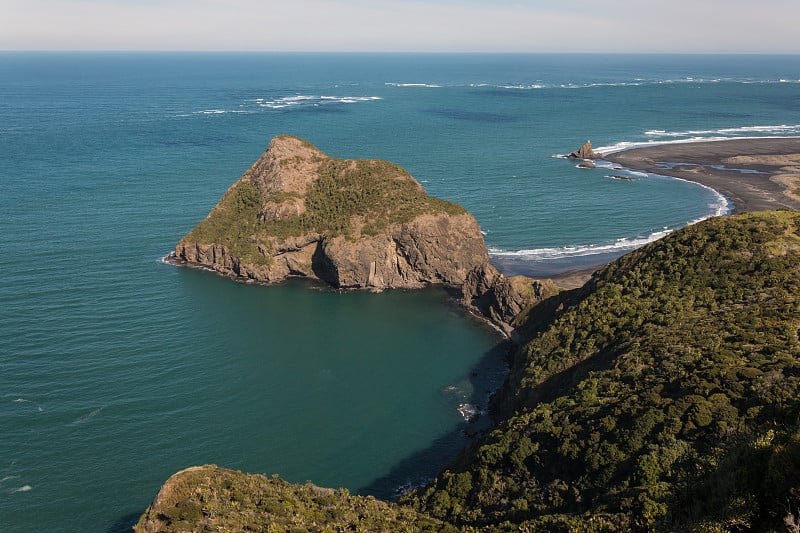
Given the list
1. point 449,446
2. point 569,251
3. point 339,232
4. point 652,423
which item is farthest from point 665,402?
point 569,251

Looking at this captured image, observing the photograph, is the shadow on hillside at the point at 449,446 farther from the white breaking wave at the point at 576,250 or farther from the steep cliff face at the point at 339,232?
the white breaking wave at the point at 576,250

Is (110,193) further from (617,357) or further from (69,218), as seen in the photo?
(617,357)

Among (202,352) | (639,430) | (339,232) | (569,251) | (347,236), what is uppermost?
(339,232)

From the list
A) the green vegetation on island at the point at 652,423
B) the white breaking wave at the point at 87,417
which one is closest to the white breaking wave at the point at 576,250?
the green vegetation on island at the point at 652,423

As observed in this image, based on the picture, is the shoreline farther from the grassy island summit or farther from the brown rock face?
the grassy island summit

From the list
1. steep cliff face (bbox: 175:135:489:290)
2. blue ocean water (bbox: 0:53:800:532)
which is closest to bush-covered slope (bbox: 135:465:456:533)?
blue ocean water (bbox: 0:53:800:532)

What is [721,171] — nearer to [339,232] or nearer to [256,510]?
[339,232]
